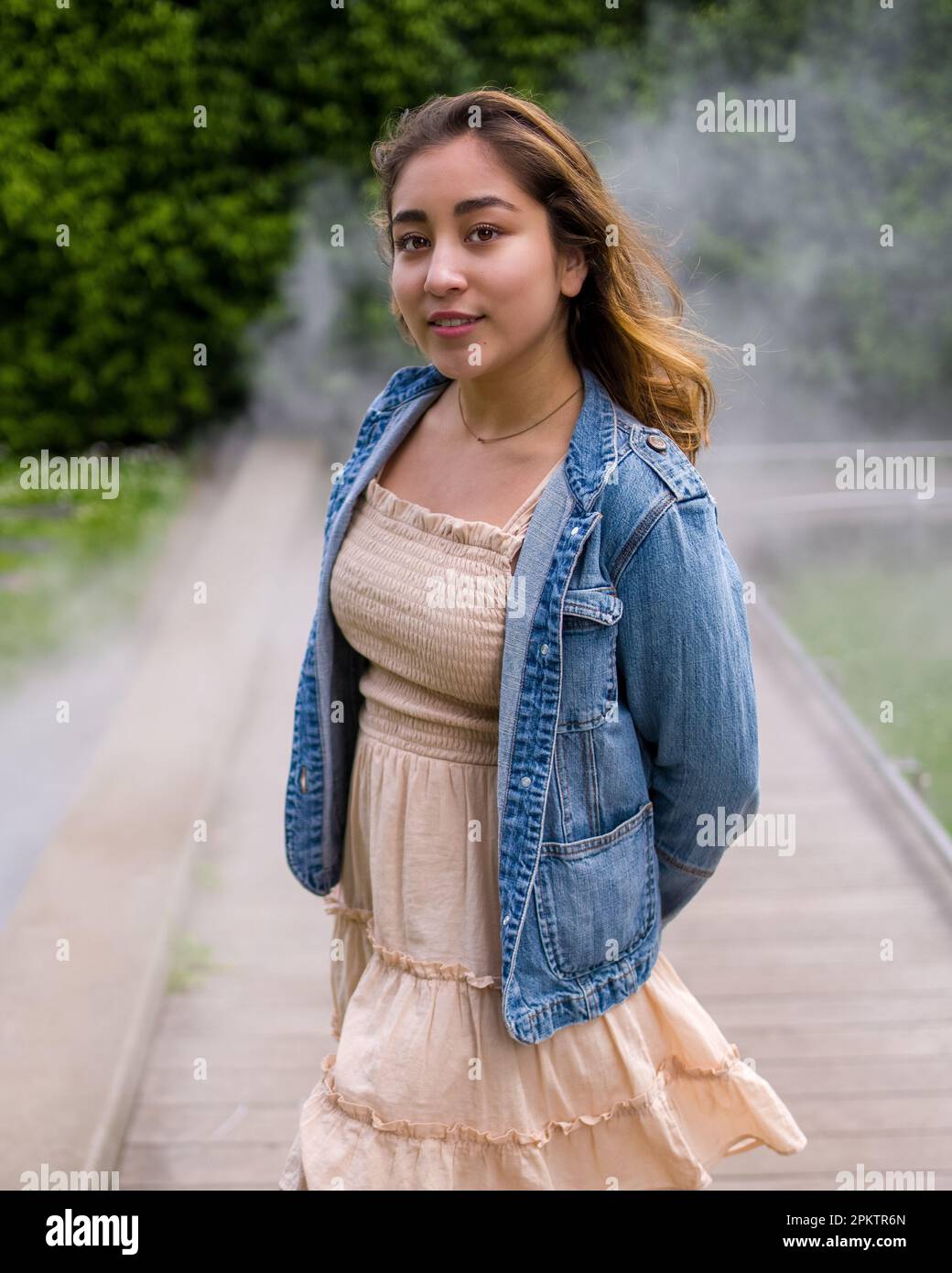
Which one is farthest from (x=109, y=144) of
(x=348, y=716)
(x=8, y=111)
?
(x=348, y=716)

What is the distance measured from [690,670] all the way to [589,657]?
0.33 ft

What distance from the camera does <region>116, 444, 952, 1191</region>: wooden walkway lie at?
2.32 m

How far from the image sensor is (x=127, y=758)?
3662mm

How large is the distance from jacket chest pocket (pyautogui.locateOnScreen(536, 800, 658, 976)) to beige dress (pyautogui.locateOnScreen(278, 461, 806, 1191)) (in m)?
0.07

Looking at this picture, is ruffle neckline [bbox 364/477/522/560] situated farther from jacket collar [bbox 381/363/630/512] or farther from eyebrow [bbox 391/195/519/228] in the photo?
eyebrow [bbox 391/195/519/228]

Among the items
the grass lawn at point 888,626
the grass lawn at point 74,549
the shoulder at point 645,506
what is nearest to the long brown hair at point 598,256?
the shoulder at point 645,506

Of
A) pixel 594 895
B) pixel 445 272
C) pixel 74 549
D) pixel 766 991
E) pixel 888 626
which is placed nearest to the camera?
pixel 445 272

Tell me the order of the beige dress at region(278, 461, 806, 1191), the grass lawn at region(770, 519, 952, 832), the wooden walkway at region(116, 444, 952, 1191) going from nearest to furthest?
the beige dress at region(278, 461, 806, 1191) → the wooden walkway at region(116, 444, 952, 1191) → the grass lawn at region(770, 519, 952, 832)

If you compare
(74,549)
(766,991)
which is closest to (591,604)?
(766,991)

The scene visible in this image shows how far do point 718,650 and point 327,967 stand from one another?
1716 millimetres

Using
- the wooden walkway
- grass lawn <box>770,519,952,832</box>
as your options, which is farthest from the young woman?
grass lawn <box>770,519,952,832</box>

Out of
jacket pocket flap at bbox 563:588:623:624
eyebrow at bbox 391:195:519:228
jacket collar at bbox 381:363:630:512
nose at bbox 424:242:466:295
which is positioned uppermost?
eyebrow at bbox 391:195:519:228

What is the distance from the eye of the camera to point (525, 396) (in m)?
1.48

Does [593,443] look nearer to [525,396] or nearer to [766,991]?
[525,396]
